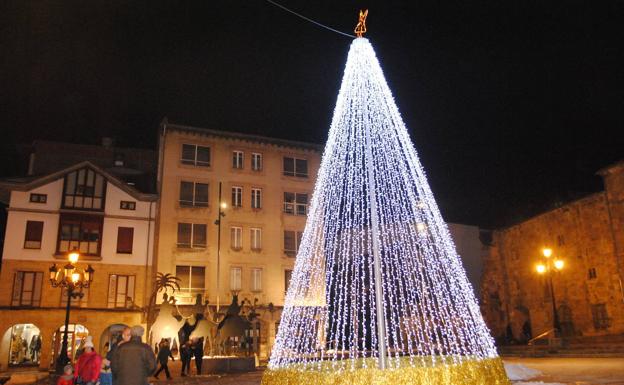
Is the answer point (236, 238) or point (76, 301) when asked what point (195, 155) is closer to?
point (236, 238)

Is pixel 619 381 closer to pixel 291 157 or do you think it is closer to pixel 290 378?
pixel 290 378

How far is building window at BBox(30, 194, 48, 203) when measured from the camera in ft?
105

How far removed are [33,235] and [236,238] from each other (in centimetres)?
1276

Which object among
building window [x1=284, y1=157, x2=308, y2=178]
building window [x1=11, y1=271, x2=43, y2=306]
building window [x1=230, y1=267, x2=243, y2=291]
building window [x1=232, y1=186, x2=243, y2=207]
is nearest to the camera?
building window [x1=11, y1=271, x2=43, y2=306]

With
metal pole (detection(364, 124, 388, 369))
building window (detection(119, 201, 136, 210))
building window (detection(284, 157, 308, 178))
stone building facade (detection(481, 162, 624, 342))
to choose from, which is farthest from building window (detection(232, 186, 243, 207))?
metal pole (detection(364, 124, 388, 369))

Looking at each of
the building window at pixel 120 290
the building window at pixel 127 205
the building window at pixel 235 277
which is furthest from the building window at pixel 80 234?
the building window at pixel 235 277

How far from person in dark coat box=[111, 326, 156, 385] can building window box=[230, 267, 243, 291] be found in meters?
27.7

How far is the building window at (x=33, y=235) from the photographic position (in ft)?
102

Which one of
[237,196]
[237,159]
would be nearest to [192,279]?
[237,196]

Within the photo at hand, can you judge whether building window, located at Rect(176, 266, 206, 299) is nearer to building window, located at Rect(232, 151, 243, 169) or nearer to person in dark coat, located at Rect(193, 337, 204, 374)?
building window, located at Rect(232, 151, 243, 169)

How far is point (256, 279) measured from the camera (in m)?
35.2

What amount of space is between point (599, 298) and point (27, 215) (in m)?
34.7

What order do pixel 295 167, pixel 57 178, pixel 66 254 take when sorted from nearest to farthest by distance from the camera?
pixel 66 254 → pixel 57 178 → pixel 295 167

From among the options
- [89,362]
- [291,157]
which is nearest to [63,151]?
[291,157]
